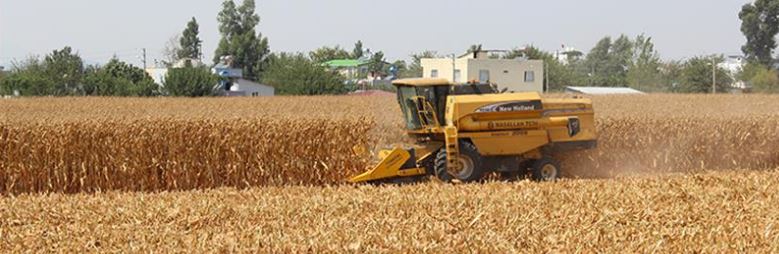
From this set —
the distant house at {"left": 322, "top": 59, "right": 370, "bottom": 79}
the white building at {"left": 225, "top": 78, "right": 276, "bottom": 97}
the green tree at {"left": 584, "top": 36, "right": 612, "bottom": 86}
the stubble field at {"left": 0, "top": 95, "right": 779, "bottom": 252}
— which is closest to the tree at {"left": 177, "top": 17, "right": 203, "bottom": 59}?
the distant house at {"left": 322, "top": 59, "right": 370, "bottom": 79}

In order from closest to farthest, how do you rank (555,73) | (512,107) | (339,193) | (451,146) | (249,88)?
1. (339,193)
2. (451,146)
3. (512,107)
4. (249,88)
5. (555,73)

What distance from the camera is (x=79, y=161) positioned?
A: 14281 mm

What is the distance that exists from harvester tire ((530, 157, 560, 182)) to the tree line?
2330 centimetres

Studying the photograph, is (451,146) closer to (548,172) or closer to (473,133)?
(473,133)

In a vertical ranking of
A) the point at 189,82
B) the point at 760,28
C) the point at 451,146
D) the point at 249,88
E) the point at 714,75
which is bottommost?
the point at 451,146

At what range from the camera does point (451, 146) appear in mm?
13445

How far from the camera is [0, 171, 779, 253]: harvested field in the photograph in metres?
5.79

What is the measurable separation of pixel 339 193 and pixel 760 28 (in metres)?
70.4

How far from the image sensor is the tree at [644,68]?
3098 inches

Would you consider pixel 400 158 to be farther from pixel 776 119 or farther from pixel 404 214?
pixel 776 119

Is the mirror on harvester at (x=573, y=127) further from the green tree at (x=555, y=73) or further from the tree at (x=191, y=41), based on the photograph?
the tree at (x=191, y=41)

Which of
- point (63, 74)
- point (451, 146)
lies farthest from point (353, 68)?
point (451, 146)

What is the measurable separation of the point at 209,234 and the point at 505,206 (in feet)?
8.23

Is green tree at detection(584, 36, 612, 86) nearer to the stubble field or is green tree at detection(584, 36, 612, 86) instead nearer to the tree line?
the tree line
